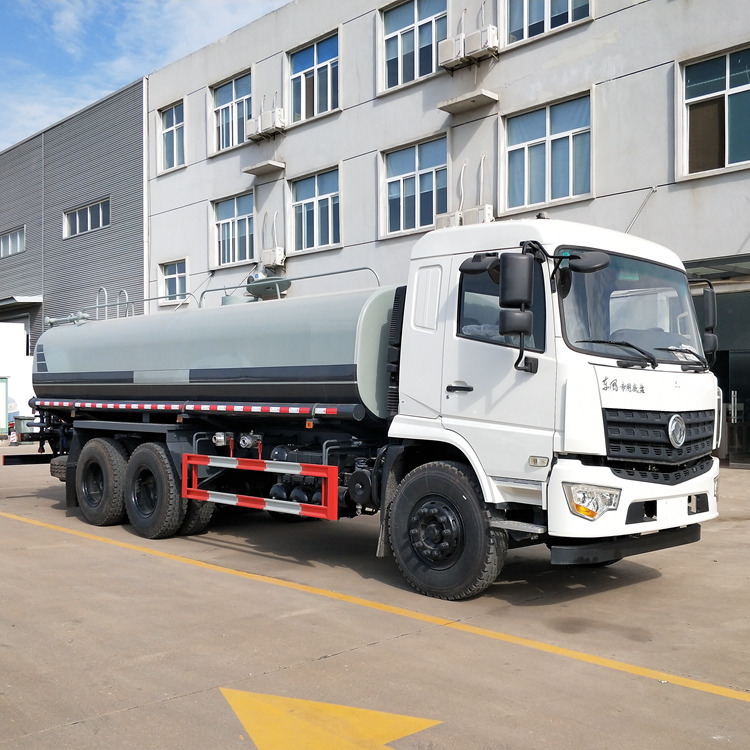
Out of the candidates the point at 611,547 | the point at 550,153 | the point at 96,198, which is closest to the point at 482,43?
the point at 550,153

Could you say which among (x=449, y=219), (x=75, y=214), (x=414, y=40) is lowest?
(x=449, y=219)

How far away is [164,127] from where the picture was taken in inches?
1060

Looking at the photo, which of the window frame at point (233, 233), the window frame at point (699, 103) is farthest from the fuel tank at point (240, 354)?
the window frame at point (233, 233)

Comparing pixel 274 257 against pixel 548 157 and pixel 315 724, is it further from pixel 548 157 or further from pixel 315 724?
pixel 315 724

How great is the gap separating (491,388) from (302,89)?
687 inches

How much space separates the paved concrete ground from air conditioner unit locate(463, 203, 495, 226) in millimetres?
9569

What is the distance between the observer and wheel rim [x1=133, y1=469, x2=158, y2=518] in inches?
398

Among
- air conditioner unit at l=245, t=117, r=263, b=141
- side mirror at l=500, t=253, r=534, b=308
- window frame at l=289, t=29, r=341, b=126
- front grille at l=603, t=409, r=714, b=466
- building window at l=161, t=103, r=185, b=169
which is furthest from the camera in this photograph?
building window at l=161, t=103, r=185, b=169

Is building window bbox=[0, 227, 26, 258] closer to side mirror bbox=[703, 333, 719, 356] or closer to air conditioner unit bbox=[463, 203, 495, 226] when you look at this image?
air conditioner unit bbox=[463, 203, 495, 226]

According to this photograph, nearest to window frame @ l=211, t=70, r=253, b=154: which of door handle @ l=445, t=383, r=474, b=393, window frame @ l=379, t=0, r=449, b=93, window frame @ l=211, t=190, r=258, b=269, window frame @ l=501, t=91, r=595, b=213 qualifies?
window frame @ l=211, t=190, r=258, b=269

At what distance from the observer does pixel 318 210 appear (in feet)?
71.8

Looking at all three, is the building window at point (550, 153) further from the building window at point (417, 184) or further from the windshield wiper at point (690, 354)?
the windshield wiper at point (690, 354)

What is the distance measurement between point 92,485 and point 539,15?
12234mm

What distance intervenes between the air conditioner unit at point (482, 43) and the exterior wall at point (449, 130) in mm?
222
